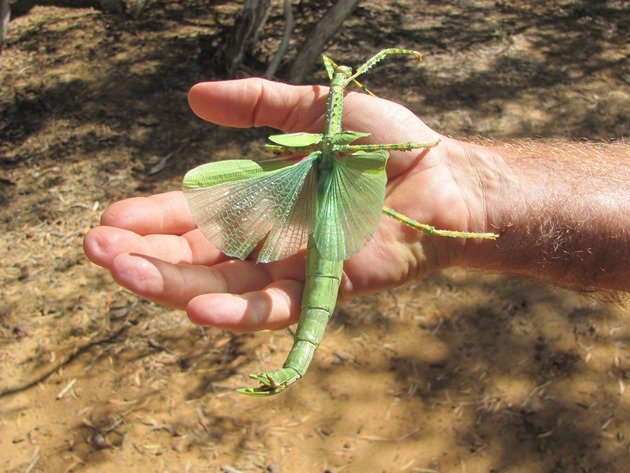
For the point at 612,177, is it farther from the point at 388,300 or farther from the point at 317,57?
the point at 317,57

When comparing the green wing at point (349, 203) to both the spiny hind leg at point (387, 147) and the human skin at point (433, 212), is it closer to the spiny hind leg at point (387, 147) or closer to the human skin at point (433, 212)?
the spiny hind leg at point (387, 147)

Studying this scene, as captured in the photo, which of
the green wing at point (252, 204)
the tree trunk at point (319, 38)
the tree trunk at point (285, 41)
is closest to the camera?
the green wing at point (252, 204)

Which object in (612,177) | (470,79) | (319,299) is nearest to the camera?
(319,299)

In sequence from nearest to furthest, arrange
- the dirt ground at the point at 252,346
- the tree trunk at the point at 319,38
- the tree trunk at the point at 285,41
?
the dirt ground at the point at 252,346
the tree trunk at the point at 319,38
the tree trunk at the point at 285,41

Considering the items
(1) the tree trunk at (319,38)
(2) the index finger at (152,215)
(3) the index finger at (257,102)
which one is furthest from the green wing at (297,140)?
(1) the tree trunk at (319,38)

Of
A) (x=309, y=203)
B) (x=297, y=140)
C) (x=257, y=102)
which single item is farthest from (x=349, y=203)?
(x=257, y=102)

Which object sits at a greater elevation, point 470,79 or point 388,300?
point 470,79

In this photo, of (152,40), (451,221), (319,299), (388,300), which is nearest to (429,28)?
(152,40)

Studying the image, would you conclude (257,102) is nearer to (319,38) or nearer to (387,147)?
(387,147)
